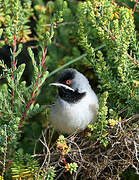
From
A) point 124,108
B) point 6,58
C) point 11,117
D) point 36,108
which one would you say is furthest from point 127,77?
point 6,58

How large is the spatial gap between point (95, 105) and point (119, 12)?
853 millimetres

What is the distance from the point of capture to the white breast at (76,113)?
277 centimetres

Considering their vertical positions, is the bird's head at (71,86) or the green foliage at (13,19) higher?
the green foliage at (13,19)

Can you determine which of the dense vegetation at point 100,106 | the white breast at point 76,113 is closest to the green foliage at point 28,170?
the dense vegetation at point 100,106

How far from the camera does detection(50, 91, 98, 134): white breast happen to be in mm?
2771

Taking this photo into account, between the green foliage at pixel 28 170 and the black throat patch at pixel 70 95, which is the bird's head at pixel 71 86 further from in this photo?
the green foliage at pixel 28 170

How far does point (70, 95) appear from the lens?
288 centimetres

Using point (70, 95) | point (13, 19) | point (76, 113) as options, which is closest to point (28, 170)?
point (76, 113)

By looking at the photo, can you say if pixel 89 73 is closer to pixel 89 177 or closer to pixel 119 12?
pixel 119 12

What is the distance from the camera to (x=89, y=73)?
3.39m

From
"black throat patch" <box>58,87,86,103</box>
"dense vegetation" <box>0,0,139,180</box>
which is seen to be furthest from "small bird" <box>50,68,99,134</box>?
"dense vegetation" <box>0,0,139,180</box>

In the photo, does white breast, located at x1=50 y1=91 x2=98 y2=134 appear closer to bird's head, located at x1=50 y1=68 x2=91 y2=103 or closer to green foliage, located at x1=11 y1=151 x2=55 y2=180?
bird's head, located at x1=50 y1=68 x2=91 y2=103

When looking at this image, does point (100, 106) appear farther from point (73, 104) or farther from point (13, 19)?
point (13, 19)

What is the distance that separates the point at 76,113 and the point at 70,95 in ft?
0.65
